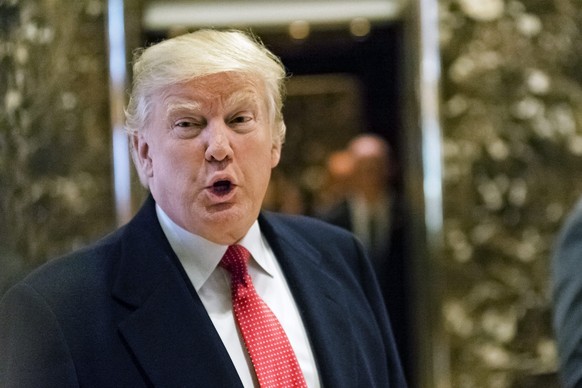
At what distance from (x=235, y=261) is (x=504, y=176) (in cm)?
311

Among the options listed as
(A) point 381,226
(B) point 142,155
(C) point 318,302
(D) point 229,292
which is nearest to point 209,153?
(B) point 142,155

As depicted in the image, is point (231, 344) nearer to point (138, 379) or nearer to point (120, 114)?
point (138, 379)

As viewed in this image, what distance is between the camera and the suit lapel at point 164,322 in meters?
1.63

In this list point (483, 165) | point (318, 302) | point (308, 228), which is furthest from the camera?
point (483, 165)

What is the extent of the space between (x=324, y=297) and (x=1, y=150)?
0.65 meters

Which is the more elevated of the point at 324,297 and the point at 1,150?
the point at 1,150

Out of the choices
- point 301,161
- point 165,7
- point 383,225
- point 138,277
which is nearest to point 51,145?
point 138,277

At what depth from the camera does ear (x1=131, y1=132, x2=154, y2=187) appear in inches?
67.4

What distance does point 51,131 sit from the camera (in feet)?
9.02

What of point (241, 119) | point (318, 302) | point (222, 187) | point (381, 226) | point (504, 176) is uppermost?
point (241, 119)

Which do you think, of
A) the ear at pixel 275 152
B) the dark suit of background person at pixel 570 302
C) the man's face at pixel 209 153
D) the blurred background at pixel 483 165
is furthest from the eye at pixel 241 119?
the blurred background at pixel 483 165

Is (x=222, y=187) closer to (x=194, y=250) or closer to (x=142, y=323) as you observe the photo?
(x=194, y=250)

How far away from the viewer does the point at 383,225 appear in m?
5.02

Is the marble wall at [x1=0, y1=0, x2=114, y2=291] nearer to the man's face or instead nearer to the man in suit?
the man in suit
